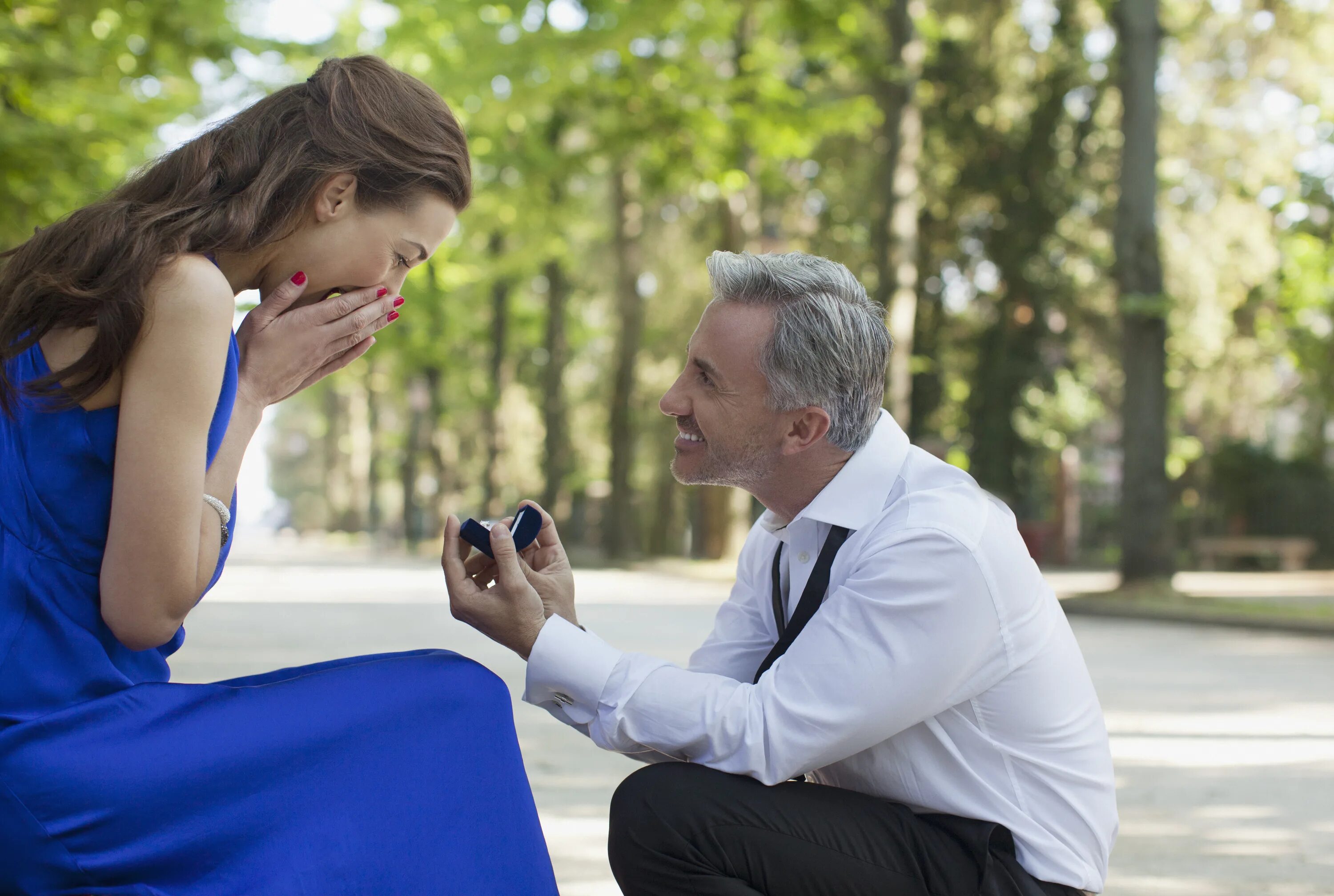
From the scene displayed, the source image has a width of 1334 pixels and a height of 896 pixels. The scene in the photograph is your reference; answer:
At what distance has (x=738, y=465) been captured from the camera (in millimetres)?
2801

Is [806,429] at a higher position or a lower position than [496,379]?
lower

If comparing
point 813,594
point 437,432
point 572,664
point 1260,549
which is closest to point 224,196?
point 572,664

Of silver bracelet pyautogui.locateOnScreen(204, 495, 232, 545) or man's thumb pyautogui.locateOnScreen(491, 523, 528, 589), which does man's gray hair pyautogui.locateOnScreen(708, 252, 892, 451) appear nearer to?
man's thumb pyautogui.locateOnScreen(491, 523, 528, 589)

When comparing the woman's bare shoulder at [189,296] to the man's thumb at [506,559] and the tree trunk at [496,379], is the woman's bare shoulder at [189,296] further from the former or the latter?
the tree trunk at [496,379]

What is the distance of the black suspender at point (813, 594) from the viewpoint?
2.56m

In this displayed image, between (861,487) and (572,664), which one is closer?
(572,664)

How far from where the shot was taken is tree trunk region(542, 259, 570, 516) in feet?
89.6

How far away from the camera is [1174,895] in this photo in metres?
4.03

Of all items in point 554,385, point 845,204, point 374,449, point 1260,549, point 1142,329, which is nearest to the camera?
point 1142,329

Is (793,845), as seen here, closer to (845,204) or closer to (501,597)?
(501,597)

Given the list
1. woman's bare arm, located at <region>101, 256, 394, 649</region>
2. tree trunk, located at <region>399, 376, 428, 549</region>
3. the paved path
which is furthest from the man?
tree trunk, located at <region>399, 376, 428, 549</region>

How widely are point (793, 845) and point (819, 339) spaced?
970 millimetres

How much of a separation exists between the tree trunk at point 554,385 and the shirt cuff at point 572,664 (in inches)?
968

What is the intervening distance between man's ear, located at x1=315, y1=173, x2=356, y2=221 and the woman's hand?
0.13 metres
